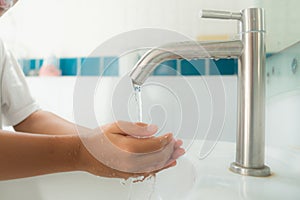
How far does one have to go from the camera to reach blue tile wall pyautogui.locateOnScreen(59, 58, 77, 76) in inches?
50.5

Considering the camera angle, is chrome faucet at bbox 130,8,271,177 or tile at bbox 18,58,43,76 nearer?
chrome faucet at bbox 130,8,271,177

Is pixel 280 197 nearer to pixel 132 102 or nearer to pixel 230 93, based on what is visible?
pixel 132 102

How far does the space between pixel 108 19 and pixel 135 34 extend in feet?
2.65

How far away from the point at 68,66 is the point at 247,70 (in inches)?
39.6

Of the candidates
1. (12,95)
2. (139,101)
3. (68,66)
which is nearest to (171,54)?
(139,101)

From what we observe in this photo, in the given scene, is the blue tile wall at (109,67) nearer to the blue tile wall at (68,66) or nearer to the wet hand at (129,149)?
the wet hand at (129,149)

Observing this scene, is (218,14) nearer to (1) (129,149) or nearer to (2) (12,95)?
(1) (129,149)

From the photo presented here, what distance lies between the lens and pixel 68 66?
4.26 feet

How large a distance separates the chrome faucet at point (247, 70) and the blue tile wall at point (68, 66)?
93cm

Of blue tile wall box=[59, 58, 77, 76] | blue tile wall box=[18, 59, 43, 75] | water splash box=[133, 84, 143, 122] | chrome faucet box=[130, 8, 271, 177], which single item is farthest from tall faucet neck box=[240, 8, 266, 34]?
blue tile wall box=[18, 59, 43, 75]

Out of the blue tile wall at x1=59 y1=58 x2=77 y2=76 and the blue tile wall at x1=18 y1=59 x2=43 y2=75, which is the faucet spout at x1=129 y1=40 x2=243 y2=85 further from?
the blue tile wall at x1=18 y1=59 x2=43 y2=75

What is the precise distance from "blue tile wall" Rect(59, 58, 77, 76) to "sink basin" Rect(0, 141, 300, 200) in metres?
0.74

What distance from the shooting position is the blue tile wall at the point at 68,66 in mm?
1283

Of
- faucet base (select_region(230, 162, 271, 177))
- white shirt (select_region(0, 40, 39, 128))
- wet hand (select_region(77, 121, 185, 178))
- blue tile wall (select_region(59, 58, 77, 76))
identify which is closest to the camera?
wet hand (select_region(77, 121, 185, 178))
